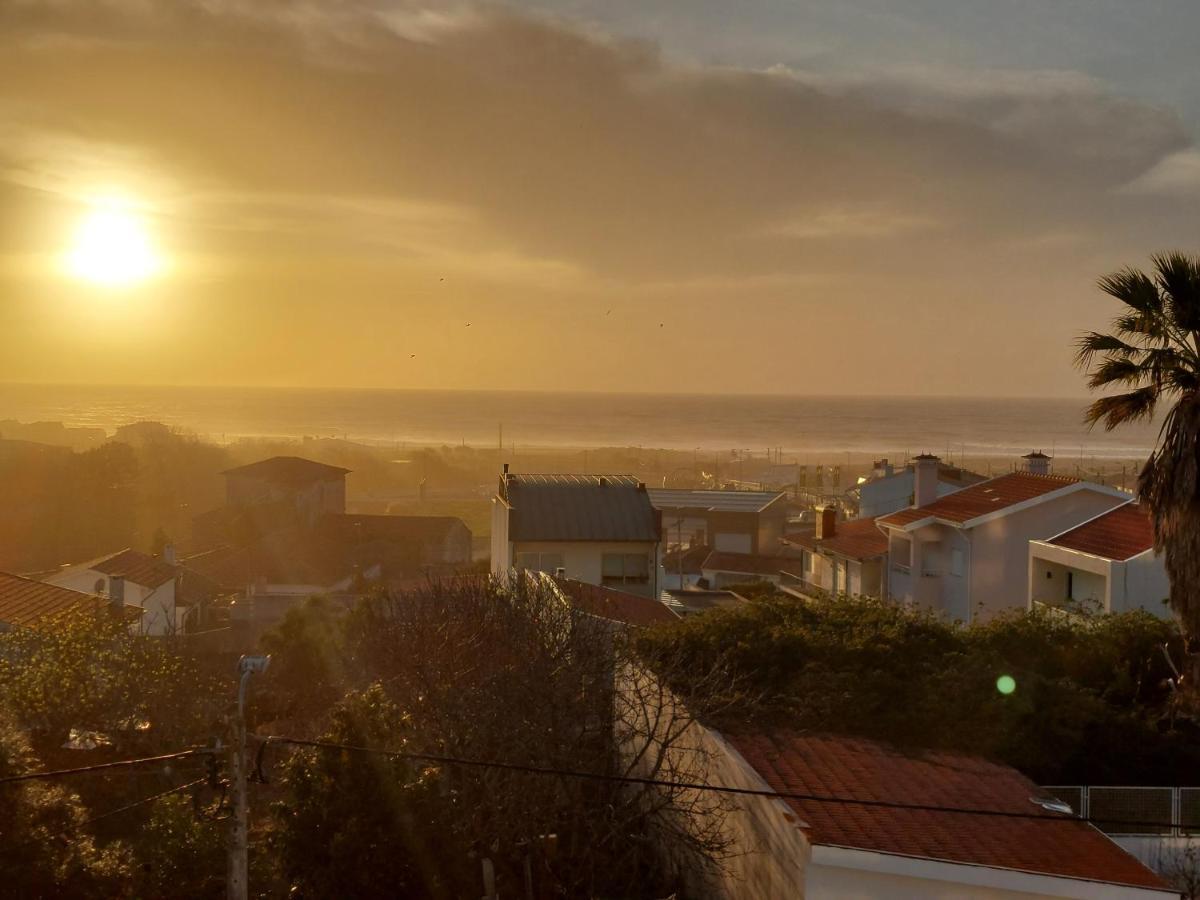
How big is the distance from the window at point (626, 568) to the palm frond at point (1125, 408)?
62.7 ft

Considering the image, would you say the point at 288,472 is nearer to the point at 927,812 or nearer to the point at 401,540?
the point at 401,540

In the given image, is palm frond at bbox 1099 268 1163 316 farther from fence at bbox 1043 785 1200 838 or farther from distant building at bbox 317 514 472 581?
distant building at bbox 317 514 472 581

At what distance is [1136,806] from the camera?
13.4 metres

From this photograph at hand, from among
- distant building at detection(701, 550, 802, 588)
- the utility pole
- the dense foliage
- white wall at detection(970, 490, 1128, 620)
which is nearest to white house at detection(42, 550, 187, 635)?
distant building at detection(701, 550, 802, 588)

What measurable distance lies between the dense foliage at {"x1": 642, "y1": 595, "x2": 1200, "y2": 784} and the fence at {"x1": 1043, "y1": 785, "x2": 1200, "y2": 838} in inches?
44.9

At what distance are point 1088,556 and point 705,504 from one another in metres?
34.8

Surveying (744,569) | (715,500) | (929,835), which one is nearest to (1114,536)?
(929,835)

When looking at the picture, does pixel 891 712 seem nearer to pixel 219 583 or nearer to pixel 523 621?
pixel 523 621

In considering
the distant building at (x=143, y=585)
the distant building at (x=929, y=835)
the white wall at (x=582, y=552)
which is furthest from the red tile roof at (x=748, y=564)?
the distant building at (x=929, y=835)

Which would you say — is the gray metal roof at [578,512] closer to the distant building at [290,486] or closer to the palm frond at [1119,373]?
the palm frond at [1119,373]

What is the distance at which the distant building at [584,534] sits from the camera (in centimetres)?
3216

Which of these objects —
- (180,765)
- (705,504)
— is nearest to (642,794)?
(180,765)

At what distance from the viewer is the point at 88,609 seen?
25.2 metres

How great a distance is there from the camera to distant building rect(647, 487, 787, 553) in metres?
51.3
